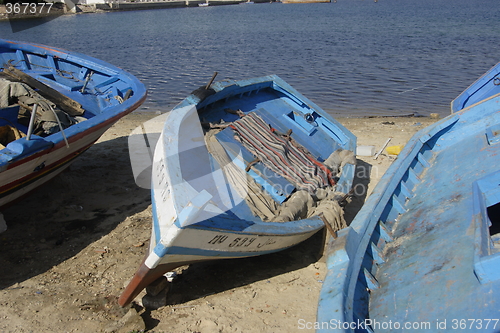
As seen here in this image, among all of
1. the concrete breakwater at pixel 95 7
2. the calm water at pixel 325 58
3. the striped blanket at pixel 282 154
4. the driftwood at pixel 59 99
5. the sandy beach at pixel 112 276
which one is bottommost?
the concrete breakwater at pixel 95 7

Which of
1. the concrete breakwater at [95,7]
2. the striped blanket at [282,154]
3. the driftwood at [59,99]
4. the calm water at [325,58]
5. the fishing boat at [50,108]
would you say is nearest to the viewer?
the fishing boat at [50,108]

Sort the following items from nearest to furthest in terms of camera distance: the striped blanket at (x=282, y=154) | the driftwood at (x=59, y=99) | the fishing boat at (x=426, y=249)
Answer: the fishing boat at (x=426, y=249) → the striped blanket at (x=282, y=154) → the driftwood at (x=59, y=99)

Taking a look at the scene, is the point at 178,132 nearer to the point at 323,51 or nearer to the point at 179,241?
the point at 179,241

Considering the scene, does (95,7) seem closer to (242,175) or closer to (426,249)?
(242,175)

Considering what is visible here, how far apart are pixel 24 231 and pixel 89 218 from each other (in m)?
0.77

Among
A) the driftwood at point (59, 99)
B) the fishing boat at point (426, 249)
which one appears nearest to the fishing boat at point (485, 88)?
the fishing boat at point (426, 249)

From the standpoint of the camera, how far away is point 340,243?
325 cm

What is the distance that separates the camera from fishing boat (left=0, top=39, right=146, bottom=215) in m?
4.45

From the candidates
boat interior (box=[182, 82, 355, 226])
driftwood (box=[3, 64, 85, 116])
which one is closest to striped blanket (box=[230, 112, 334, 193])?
boat interior (box=[182, 82, 355, 226])

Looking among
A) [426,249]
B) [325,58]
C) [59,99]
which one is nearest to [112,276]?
[426,249]

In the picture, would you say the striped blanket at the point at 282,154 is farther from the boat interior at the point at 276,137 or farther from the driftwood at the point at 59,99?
the driftwood at the point at 59,99

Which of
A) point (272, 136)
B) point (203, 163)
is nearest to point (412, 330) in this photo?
point (203, 163)

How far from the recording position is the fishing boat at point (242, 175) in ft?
11.1

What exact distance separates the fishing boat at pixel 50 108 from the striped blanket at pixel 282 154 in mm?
1866
